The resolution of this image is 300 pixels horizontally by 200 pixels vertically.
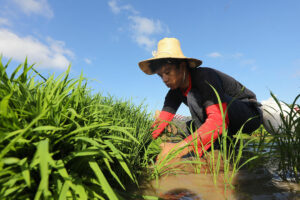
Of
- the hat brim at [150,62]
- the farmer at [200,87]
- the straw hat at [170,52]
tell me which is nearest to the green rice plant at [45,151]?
the farmer at [200,87]

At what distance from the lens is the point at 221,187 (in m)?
1.46

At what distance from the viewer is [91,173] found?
41.5 inches

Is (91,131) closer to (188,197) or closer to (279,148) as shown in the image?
(188,197)

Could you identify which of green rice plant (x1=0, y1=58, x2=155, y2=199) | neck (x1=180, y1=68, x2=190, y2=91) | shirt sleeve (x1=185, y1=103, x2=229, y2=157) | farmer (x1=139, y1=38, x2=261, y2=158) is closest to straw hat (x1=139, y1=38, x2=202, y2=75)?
farmer (x1=139, y1=38, x2=261, y2=158)

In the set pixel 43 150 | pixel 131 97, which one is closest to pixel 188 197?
pixel 43 150

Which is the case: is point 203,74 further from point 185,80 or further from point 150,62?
point 150,62

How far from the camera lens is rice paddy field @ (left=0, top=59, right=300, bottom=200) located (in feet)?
2.74

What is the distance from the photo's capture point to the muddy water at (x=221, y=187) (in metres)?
1.31

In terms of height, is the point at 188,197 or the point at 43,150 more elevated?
the point at 43,150

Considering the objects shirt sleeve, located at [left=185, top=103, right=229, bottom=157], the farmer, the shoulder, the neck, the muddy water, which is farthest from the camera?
the neck

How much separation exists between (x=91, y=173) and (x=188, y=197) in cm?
65

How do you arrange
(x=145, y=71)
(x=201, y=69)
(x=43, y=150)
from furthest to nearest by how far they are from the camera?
(x=145, y=71)
(x=201, y=69)
(x=43, y=150)

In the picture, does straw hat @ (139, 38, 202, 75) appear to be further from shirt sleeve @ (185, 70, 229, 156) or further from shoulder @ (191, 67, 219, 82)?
shirt sleeve @ (185, 70, 229, 156)

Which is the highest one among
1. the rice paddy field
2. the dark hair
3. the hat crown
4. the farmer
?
the hat crown
